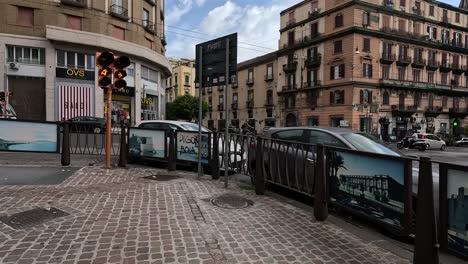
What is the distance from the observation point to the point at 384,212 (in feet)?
12.8

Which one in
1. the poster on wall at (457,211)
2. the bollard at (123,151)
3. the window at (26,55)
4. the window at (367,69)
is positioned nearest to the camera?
the poster on wall at (457,211)

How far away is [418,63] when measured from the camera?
4556cm

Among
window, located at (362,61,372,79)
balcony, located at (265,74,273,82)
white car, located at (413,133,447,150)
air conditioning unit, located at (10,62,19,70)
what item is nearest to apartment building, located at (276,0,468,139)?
window, located at (362,61,372,79)

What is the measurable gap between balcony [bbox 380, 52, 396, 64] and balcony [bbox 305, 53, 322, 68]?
799 centimetres

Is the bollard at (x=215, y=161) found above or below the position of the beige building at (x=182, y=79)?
below

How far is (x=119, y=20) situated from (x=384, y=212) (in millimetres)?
30527

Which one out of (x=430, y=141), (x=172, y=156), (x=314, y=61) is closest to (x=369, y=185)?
(x=172, y=156)

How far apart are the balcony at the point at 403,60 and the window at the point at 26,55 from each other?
42.1m

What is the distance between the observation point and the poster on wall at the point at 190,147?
832cm

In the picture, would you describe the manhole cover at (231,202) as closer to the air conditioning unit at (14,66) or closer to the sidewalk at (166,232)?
the sidewalk at (166,232)

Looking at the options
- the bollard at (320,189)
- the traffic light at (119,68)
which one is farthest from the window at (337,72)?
the bollard at (320,189)

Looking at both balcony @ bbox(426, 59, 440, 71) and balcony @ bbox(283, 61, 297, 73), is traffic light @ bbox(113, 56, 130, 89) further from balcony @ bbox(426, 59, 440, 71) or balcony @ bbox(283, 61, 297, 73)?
balcony @ bbox(426, 59, 440, 71)

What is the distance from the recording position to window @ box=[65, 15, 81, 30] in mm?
27047

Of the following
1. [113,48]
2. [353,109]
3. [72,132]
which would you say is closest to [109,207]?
[72,132]
